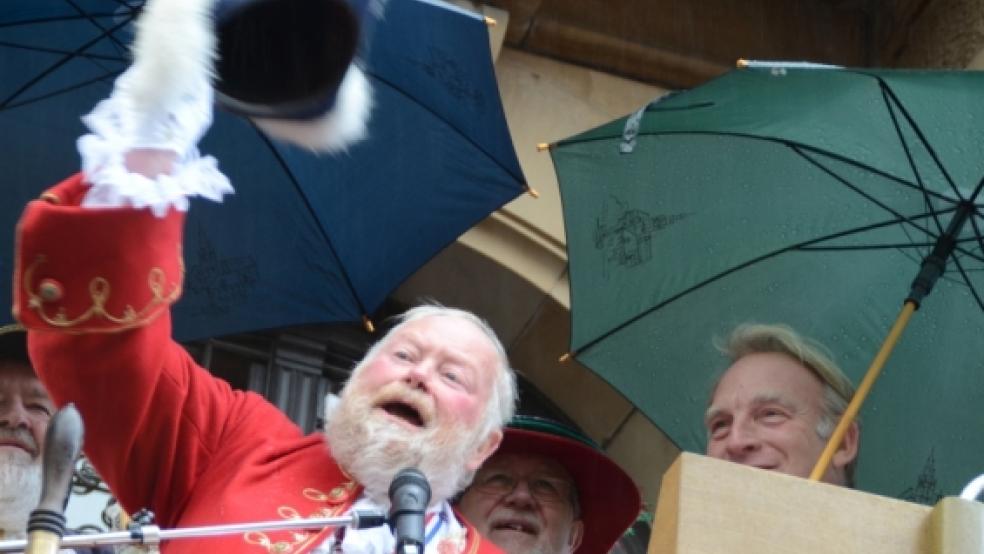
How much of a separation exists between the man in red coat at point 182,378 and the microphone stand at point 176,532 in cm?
48

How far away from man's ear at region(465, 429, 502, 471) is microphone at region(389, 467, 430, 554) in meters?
1.05

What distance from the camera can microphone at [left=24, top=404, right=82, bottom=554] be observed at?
12.4ft

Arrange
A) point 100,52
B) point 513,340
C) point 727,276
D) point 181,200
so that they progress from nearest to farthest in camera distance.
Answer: point 181,200, point 100,52, point 727,276, point 513,340

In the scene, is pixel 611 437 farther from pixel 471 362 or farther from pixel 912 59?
pixel 471 362

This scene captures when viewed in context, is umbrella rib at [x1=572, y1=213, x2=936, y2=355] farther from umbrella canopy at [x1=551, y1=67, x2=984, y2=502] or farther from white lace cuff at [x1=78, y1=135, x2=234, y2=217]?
white lace cuff at [x1=78, y1=135, x2=234, y2=217]

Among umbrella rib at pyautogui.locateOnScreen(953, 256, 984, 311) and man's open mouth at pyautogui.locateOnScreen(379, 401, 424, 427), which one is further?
umbrella rib at pyautogui.locateOnScreen(953, 256, 984, 311)

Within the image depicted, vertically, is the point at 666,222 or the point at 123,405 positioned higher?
the point at 666,222

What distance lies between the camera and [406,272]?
21.1 ft

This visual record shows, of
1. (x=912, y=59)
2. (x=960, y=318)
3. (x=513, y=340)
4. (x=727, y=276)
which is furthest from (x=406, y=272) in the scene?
(x=912, y=59)

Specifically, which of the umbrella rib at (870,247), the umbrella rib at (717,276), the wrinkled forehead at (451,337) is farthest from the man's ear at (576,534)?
the umbrella rib at (870,247)

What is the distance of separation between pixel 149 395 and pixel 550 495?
4.97 ft

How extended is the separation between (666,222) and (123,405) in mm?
1989

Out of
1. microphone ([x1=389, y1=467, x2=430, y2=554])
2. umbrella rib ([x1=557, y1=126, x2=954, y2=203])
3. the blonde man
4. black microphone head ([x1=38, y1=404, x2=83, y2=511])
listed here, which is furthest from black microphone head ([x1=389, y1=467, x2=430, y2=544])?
umbrella rib ([x1=557, y1=126, x2=954, y2=203])

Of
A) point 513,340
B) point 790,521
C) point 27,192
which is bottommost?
point 790,521
